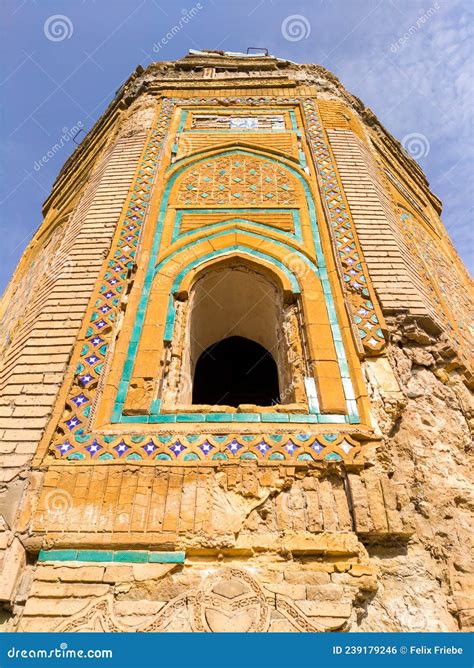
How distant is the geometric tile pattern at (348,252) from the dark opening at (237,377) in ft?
6.35

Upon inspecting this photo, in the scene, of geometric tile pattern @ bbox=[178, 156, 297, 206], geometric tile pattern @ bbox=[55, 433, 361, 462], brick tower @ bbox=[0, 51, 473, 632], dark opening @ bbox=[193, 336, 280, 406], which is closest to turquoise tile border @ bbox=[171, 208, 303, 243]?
brick tower @ bbox=[0, 51, 473, 632]

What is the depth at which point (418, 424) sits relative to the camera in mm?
3236

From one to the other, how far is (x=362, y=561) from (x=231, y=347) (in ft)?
12.3

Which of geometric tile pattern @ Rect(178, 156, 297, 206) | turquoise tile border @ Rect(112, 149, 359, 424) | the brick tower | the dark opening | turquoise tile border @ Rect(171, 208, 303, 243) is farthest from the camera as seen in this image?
the dark opening

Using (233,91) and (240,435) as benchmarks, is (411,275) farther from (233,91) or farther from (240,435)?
(233,91)

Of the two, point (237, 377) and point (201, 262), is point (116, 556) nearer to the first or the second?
point (201, 262)

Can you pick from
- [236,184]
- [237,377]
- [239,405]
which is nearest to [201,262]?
[236,184]

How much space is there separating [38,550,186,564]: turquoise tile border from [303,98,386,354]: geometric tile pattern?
195cm

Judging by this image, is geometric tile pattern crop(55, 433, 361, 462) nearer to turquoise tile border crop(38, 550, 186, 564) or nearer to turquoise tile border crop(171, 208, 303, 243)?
turquoise tile border crop(38, 550, 186, 564)

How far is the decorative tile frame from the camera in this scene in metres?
3.01

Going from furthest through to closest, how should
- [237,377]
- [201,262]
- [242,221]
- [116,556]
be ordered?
[237,377]
[242,221]
[201,262]
[116,556]

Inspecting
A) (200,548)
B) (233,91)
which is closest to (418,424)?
(200,548)

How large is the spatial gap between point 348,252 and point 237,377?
2.46 m

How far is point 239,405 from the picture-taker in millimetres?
3410
